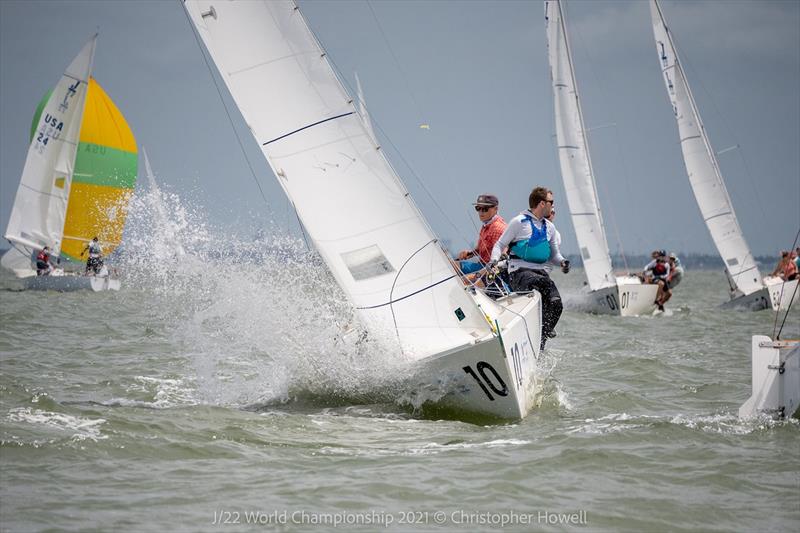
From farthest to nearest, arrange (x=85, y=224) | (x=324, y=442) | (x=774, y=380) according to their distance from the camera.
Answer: (x=85, y=224)
(x=774, y=380)
(x=324, y=442)

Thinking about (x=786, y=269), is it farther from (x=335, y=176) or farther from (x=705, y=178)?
(x=335, y=176)

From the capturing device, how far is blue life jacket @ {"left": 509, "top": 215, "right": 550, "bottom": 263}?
7742mm

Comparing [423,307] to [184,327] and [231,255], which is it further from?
[184,327]

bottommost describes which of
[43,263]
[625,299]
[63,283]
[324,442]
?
[324,442]

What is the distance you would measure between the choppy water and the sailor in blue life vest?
0.73 metres

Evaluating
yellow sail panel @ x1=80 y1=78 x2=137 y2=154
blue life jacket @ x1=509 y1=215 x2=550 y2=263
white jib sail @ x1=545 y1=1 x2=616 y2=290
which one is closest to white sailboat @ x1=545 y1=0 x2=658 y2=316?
white jib sail @ x1=545 y1=1 x2=616 y2=290

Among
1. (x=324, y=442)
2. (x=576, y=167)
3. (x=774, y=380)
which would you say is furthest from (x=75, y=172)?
(x=774, y=380)

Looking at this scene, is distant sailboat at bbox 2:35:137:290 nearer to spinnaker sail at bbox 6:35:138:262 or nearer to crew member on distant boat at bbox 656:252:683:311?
spinnaker sail at bbox 6:35:138:262

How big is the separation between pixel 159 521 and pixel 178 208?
22.1 feet

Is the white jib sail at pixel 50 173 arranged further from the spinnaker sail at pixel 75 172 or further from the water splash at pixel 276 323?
the water splash at pixel 276 323

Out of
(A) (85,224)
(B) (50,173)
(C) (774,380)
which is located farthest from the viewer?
(A) (85,224)

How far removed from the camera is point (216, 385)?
8.02m

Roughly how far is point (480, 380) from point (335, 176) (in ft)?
6.15

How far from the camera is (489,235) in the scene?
27.2 feet
